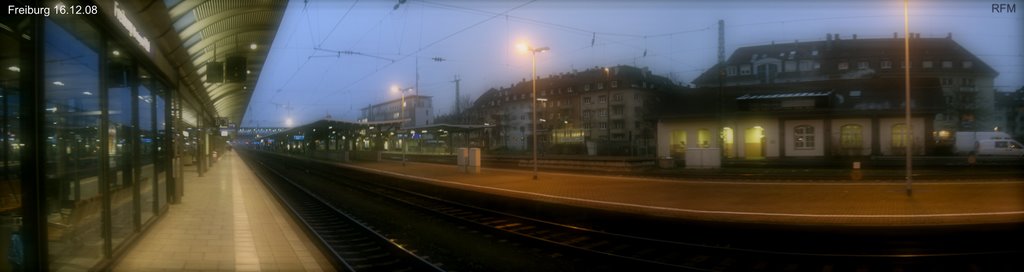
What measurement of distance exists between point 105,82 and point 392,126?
127 feet

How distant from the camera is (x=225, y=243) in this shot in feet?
28.2

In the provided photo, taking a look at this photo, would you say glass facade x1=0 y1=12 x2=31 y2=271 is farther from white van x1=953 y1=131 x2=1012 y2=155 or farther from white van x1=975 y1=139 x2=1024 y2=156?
white van x1=953 y1=131 x2=1012 y2=155

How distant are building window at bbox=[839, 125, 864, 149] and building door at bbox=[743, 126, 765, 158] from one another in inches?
174

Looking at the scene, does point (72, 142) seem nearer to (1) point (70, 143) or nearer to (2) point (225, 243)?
(1) point (70, 143)

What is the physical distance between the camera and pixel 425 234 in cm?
1070

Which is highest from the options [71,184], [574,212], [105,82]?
[105,82]

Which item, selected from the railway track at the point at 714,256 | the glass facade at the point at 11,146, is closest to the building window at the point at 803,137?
the railway track at the point at 714,256

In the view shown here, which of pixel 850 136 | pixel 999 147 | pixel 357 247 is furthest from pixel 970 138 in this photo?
pixel 357 247

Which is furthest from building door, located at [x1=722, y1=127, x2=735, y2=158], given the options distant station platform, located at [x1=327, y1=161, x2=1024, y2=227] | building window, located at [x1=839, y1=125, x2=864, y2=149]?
distant station platform, located at [x1=327, y1=161, x2=1024, y2=227]

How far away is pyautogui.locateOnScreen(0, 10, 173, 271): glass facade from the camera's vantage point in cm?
436

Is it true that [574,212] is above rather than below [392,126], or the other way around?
below

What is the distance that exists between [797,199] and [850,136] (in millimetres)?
24786

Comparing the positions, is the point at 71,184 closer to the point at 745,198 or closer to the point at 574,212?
the point at 574,212

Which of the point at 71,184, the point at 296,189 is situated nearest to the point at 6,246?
the point at 71,184
